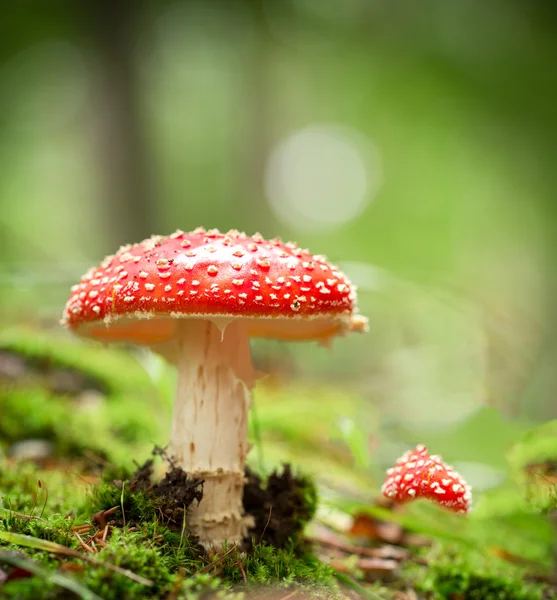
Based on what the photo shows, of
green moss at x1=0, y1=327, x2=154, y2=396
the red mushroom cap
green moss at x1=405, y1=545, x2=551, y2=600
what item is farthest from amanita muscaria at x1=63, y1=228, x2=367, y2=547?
green moss at x1=0, y1=327, x2=154, y2=396

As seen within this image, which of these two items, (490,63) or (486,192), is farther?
(486,192)

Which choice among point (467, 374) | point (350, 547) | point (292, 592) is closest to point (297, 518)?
point (292, 592)

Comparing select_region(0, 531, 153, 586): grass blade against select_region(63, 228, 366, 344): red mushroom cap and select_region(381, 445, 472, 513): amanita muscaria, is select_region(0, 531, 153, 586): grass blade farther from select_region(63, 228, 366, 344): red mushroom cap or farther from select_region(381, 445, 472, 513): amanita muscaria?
select_region(381, 445, 472, 513): amanita muscaria

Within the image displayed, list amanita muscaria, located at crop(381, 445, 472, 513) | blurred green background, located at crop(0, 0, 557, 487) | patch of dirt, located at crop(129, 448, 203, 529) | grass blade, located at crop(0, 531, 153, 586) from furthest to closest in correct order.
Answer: blurred green background, located at crop(0, 0, 557, 487) → patch of dirt, located at crop(129, 448, 203, 529) → amanita muscaria, located at crop(381, 445, 472, 513) → grass blade, located at crop(0, 531, 153, 586)

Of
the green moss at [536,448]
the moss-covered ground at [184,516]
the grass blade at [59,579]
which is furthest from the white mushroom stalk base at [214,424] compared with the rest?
the green moss at [536,448]

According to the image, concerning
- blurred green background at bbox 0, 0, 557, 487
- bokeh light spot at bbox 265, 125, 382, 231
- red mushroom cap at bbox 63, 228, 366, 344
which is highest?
bokeh light spot at bbox 265, 125, 382, 231

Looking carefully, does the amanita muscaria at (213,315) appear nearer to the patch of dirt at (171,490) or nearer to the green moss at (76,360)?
the patch of dirt at (171,490)

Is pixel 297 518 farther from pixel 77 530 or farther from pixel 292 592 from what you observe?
pixel 77 530
